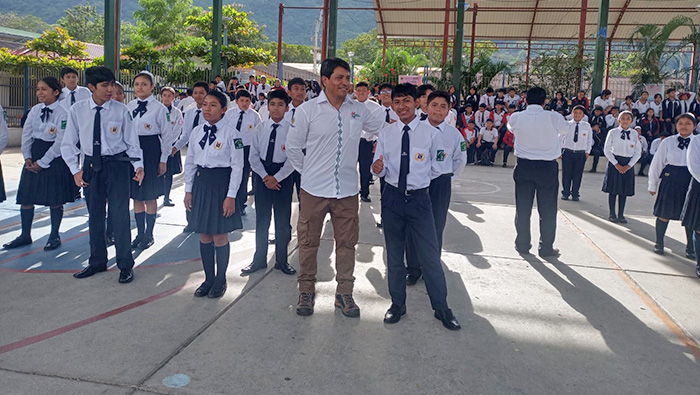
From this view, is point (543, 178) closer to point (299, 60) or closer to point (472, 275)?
point (472, 275)

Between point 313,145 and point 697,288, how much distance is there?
3.90m

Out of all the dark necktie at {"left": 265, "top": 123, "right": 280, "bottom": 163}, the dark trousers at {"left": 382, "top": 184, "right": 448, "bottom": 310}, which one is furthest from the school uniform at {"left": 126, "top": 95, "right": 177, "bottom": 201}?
the dark trousers at {"left": 382, "top": 184, "right": 448, "bottom": 310}

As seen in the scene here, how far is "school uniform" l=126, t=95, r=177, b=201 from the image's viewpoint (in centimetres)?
608

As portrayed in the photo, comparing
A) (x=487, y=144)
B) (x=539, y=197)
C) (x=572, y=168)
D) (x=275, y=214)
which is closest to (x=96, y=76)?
(x=275, y=214)

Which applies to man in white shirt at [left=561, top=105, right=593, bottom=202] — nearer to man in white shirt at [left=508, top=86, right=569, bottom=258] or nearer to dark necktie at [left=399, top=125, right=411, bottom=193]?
man in white shirt at [left=508, top=86, right=569, bottom=258]

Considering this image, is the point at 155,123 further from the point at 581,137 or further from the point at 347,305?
the point at 581,137

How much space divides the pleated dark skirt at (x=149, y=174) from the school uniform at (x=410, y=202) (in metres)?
2.99

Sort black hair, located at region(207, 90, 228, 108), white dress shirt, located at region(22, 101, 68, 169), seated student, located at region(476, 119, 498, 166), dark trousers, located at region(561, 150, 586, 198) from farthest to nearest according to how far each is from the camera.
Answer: seated student, located at region(476, 119, 498, 166), dark trousers, located at region(561, 150, 586, 198), white dress shirt, located at region(22, 101, 68, 169), black hair, located at region(207, 90, 228, 108)

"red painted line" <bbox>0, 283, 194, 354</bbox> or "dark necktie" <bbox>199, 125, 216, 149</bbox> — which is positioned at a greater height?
"dark necktie" <bbox>199, 125, 216, 149</bbox>

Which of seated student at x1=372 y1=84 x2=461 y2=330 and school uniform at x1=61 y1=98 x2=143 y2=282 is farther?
school uniform at x1=61 y1=98 x2=143 y2=282

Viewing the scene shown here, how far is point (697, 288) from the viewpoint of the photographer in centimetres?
528

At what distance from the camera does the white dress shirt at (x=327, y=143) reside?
13.7ft

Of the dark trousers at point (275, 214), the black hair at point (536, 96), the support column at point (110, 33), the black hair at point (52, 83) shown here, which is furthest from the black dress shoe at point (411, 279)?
the support column at point (110, 33)

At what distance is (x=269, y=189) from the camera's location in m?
5.40
